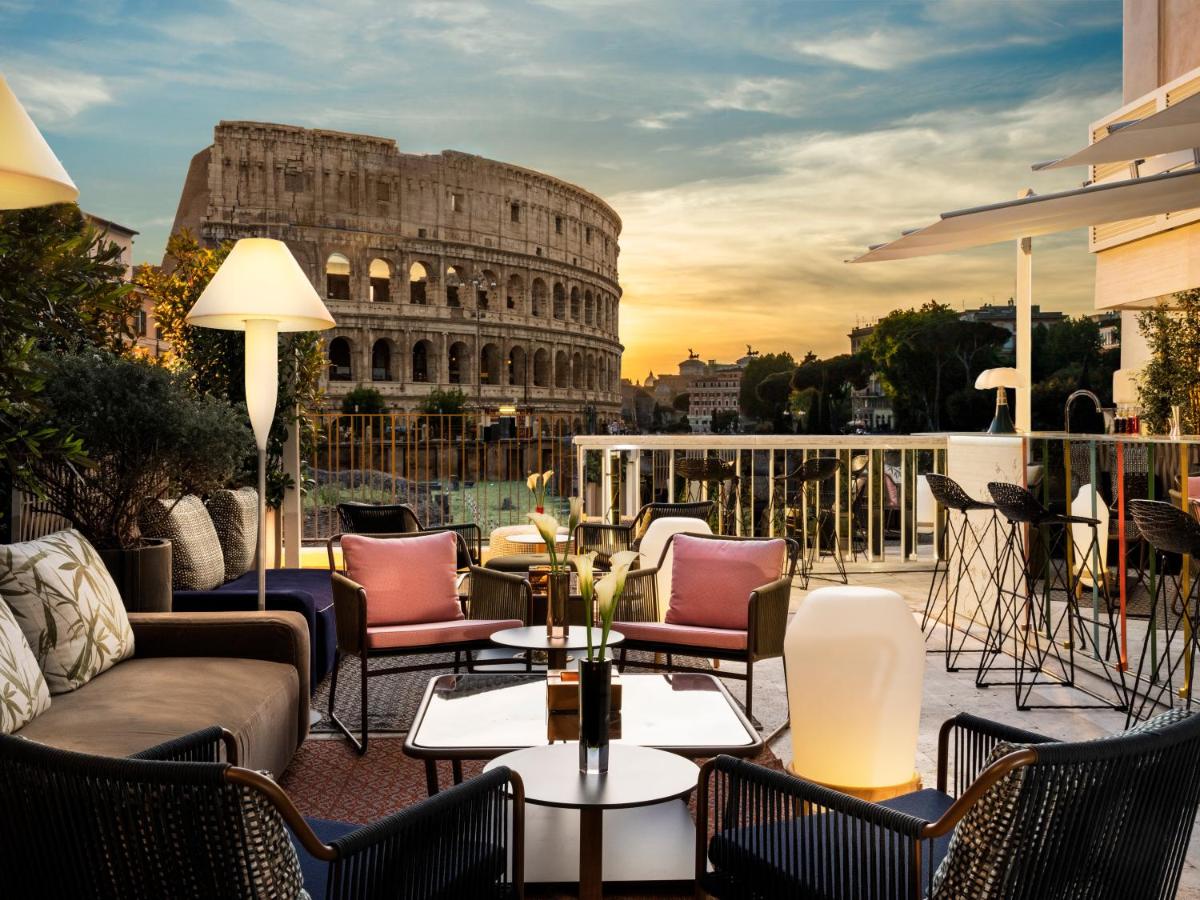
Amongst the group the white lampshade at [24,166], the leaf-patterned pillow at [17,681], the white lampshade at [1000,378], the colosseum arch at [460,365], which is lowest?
the leaf-patterned pillow at [17,681]

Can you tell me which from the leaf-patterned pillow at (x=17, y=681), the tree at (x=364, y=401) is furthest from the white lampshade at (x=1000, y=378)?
the tree at (x=364, y=401)

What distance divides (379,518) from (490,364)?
4129 cm

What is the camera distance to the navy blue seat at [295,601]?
405 cm

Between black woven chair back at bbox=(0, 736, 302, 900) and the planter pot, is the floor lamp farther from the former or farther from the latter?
black woven chair back at bbox=(0, 736, 302, 900)

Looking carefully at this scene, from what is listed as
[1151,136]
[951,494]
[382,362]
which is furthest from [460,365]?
[1151,136]

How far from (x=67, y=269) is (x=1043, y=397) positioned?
2272 centimetres

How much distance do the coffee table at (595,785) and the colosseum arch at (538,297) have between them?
151 feet

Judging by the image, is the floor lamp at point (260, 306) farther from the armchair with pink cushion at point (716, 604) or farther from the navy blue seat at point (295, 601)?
the armchair with pink cushion at point (716, 604)

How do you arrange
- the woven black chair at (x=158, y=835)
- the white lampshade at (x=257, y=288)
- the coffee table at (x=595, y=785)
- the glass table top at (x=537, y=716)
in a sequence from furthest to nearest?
the white lampshade at (x=257, y=288) < the glass table top at (x=537, y=716) < the coffee table at (x=595, y=785) < the woven black chair at (x=158, y=835)

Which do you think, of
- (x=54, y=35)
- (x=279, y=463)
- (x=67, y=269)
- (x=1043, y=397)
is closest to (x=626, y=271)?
(x=54, y=35)

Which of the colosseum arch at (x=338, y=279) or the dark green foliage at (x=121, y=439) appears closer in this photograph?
the dark green foliage at (x=121, y=439)

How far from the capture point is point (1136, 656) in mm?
4430

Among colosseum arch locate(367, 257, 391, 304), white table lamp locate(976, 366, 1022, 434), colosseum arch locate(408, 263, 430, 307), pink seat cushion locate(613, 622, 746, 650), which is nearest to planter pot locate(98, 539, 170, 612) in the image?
pink seat cushion locate(613, 622, 746, 650)

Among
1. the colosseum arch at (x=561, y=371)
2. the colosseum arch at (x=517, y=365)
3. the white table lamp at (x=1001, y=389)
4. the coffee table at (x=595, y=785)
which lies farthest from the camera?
the colosseum arch at (x=561, y=371)
